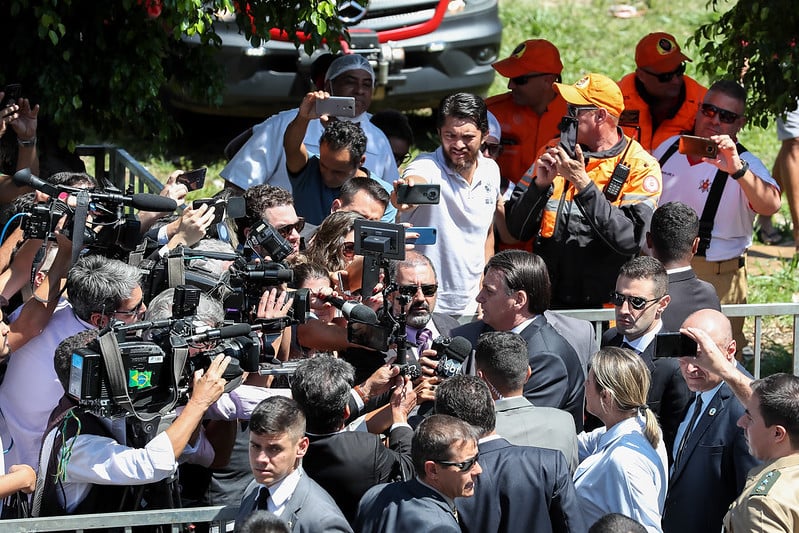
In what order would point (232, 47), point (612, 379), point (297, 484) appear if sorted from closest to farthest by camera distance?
point (297, 484) → point (612, 379) → point (232, 47)

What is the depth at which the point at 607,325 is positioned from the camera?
6.85m

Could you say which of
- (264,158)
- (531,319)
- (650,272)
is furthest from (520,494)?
(264,158)

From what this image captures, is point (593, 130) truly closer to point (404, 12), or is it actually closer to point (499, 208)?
point (499, 208)

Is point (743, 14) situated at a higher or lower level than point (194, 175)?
higher

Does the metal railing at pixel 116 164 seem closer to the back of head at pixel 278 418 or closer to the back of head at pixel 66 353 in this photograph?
the back of head at pixel 66 353

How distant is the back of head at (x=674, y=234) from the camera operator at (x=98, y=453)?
8.34 ft

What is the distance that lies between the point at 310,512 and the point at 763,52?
14.4ft

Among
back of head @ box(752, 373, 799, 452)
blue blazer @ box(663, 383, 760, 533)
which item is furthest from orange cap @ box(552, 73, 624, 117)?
back of head @ box(752, 373, 799, 452)

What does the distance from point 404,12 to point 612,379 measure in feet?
21.2

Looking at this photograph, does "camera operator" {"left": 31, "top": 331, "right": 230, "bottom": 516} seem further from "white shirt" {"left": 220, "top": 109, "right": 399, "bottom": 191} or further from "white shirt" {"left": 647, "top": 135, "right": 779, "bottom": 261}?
"white shirt" {"left": 647, "top": 135, "right": 779, "bottom": 261}

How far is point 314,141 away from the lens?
7.39 metres

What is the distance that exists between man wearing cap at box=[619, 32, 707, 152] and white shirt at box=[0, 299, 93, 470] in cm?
401

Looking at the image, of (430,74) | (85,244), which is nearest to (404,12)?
(430,74)

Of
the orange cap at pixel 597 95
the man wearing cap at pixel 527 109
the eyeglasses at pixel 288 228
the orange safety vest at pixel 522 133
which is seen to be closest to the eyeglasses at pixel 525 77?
the man wearing cap at pixel 527 109
